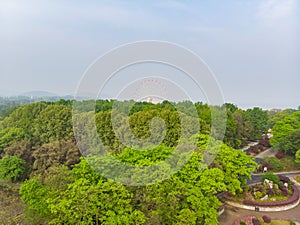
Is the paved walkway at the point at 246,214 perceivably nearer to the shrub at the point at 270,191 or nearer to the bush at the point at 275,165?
the shrub at the point at 270,191

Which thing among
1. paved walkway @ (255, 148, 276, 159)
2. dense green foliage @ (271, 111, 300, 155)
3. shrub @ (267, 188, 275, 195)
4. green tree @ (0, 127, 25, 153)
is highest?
dense green foliage @ (271, 111, 300, 155)

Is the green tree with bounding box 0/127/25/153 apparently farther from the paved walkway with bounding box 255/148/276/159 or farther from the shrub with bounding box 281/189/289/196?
the paved walkway with bounding box 255/148/276/159

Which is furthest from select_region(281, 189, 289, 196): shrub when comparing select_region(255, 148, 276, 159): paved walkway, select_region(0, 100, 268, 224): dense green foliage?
select_region(255, 148, 276, 159): paved walkway

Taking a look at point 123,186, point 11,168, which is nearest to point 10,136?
point 11,168

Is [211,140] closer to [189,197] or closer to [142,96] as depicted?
[189,197]

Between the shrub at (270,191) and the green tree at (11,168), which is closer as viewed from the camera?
Result: the shrub at (270,191)

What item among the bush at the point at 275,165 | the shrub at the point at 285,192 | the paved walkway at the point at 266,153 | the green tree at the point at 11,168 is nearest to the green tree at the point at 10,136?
the green tree at the point at 11,168

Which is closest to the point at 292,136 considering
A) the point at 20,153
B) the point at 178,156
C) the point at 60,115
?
→ the point at 178,156

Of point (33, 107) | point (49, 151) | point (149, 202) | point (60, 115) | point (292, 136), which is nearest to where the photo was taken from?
point (149, 202)

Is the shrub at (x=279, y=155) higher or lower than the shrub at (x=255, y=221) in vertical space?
higher
